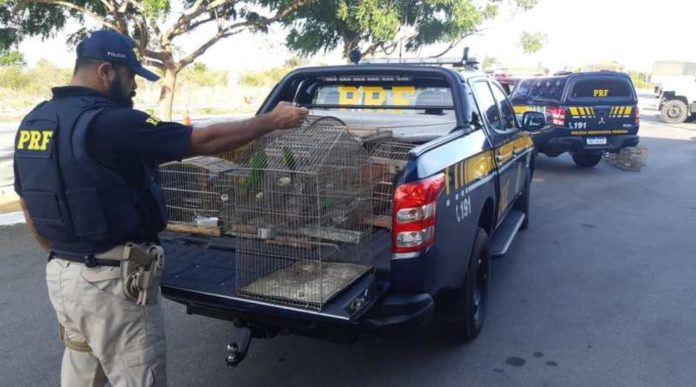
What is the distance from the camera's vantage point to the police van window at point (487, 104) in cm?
450

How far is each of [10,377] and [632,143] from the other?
1052cm

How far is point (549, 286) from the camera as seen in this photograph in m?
5.07

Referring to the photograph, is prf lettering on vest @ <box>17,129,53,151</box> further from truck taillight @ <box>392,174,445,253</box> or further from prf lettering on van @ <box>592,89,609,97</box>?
prf lettering on van @ <box>592,89,609,97</box>

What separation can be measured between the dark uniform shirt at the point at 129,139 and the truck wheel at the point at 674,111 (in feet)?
79.1

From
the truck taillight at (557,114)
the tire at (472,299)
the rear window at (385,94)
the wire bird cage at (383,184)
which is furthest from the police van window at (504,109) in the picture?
the truck taillight at (557,114)

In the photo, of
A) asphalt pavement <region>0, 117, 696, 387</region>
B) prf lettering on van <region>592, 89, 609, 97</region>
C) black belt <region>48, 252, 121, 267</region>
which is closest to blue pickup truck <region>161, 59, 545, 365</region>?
asphalt pavement <region>0, 117, 696, 387</region>

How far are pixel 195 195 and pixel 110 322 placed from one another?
134 cm

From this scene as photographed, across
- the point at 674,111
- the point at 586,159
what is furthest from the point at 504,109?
the point at 674,111

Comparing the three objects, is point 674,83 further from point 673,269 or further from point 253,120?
point 253,120

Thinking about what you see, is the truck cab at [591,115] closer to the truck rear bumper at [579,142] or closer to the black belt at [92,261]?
the truck rear bumper at [579,142]

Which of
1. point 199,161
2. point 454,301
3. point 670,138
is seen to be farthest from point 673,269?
point 670,138

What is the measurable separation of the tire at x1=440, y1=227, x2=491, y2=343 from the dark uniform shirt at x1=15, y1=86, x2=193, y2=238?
2.03 meters

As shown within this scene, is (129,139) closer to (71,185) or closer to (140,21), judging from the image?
(71,185)

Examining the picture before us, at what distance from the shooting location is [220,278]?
307 centimetres
